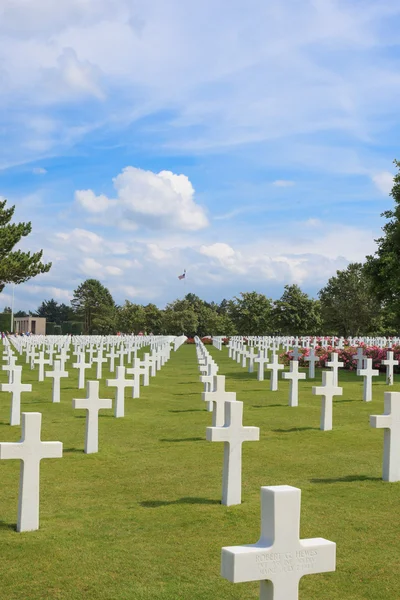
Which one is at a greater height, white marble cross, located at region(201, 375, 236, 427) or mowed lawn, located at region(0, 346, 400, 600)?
white marble cross, located at region(201, 375, 236, 427)

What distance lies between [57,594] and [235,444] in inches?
97.4

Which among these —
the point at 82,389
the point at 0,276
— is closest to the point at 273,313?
the point at 0,276

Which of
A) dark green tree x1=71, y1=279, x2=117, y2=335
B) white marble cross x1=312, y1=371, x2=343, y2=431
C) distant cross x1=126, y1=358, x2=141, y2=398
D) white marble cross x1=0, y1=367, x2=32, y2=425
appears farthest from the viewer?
dark green tree x1=71, y1=279, x2=117, y2=335

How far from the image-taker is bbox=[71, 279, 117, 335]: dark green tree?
12056 cm

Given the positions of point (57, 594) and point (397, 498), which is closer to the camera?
point (57, 594)

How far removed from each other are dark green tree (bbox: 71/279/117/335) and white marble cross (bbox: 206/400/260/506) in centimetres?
11315

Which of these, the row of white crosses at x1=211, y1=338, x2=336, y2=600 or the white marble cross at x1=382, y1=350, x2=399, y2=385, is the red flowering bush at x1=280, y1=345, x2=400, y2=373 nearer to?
the white marble cross at x1=382, y1=350, x2=399, y2=385

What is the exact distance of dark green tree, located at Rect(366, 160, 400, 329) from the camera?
1041 inches

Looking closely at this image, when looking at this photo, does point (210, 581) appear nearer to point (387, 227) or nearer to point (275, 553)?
point (275, 553)

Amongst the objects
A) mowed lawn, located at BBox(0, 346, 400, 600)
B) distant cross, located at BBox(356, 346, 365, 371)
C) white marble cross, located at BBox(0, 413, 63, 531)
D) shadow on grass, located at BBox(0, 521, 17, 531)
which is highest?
distant cross, located at BBox(356, 346, 365, 371)

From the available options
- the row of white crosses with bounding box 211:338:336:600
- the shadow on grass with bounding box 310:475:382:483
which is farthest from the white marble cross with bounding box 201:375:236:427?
the row of white crosses with bounding box 211:338:336:600

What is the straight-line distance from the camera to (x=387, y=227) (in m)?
28.7

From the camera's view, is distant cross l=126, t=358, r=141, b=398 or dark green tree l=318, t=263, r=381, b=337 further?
dark green tree l=318, t=263, r=381, b=337

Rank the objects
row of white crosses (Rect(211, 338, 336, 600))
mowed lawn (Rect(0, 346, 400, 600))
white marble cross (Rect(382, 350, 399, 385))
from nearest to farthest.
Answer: row of white crosses (Rect(211, 338, 336, 600)) → mowed lawn (Rect(0, 346, 400, 600)) → white marble cross (Rect(382, 350, 399, 385))
